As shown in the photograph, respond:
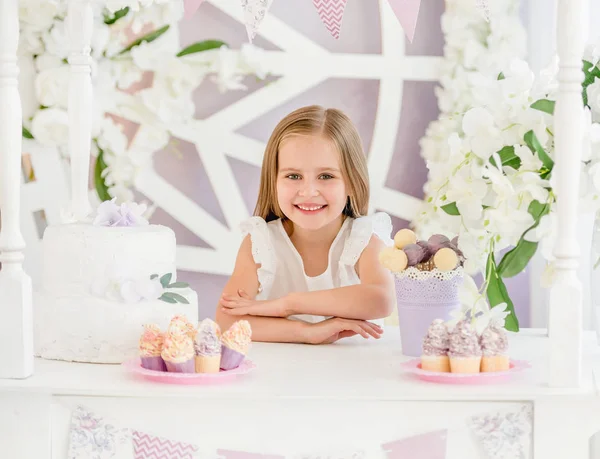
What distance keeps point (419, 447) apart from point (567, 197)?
498 mm

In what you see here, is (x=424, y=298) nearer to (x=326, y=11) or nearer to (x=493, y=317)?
(x=493, y=317)

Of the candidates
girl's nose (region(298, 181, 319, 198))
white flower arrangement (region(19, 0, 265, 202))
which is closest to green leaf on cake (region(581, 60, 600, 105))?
girl's nose (region(298, 181, 319, 198))

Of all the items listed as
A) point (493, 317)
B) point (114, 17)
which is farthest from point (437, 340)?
point (114, 17)

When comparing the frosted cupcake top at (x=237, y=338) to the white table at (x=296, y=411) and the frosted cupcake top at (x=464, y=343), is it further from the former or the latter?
the frosted cupcake top at (x=464, y=343)

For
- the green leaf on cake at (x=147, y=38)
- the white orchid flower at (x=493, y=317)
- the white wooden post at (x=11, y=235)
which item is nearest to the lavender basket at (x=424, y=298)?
the white orchid flower at (x=493, y=317)

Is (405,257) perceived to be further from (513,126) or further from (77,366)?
(77,366)

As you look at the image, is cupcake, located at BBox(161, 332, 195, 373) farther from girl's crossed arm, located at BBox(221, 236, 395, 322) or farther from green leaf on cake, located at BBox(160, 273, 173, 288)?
girl's crossed arm, located at BBox(221, 236, 395, 322)

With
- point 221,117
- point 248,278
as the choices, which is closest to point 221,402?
point 248,278

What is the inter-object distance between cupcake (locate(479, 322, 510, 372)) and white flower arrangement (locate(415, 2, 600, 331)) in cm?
9

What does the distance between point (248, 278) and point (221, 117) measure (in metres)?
1.21

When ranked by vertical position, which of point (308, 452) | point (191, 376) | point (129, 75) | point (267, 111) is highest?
point (129, 75)

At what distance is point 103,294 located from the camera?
1.84 meters

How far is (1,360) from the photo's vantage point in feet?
5.56

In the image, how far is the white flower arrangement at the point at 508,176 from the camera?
1664 mm
